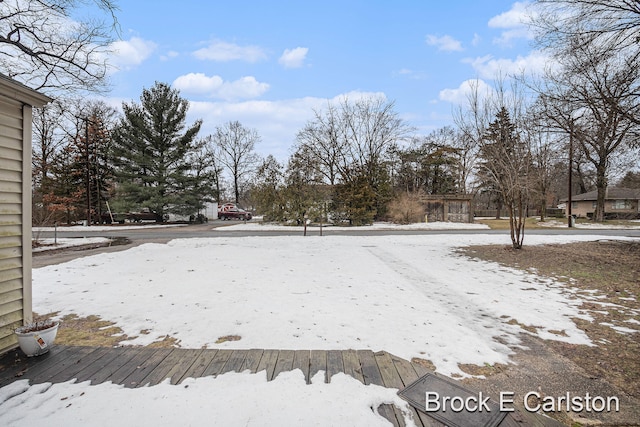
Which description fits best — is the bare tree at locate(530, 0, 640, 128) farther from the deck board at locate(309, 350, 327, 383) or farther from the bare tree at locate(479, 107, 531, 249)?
the deck board at locate(309, 350, 327, 383)

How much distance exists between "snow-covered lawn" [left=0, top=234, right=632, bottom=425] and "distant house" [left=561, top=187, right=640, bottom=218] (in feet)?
114

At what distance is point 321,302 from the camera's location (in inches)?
168

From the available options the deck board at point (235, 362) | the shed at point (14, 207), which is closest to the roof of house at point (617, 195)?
the deck board at point (235, 362)

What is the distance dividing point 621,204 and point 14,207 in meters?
46.1

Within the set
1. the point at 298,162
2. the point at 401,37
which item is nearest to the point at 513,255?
the point at 401,37

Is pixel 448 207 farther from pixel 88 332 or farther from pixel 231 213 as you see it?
pixel 88 332

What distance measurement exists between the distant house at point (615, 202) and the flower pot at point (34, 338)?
4108cm

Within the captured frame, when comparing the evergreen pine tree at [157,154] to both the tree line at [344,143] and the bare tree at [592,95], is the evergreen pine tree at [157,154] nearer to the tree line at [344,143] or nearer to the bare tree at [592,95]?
the tree line at [344,143]

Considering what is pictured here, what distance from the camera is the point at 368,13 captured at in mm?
10211

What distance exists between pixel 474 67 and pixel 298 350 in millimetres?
10582

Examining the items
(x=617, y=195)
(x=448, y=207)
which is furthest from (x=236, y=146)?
(x=617, y=195)

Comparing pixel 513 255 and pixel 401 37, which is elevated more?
pixel 401 37

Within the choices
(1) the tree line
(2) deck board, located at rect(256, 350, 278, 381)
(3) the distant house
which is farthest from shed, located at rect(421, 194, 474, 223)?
(2) deck board, located at rect(256, 350, 278, 381)

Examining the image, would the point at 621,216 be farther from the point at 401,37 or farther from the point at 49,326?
the point at 49,326
